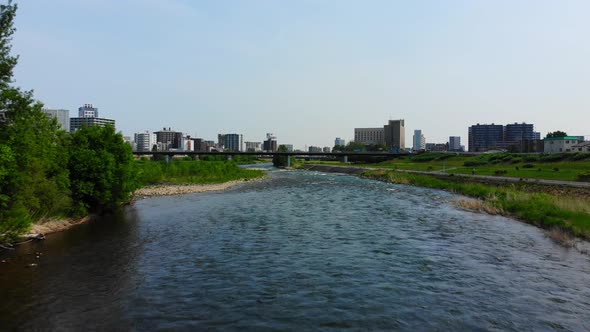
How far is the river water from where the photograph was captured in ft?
56.3

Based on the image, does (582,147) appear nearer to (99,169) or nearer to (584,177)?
(584,177)

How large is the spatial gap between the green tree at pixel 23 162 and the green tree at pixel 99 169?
130 inches

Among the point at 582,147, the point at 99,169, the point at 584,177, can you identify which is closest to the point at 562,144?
the point at 582,147

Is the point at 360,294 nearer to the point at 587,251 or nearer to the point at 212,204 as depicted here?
the point at 587,251

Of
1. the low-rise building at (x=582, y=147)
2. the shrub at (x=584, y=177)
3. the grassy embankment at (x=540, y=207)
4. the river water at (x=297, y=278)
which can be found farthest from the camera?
the low-rise building at (x=582, y=147)

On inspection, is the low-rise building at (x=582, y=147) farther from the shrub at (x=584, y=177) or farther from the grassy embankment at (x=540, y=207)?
the grassy embankment at (x=540, y=207)

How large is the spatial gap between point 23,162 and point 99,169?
522 inches

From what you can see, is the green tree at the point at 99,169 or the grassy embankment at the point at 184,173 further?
the grassy embankment at the point at 184,173

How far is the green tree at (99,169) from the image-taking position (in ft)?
140

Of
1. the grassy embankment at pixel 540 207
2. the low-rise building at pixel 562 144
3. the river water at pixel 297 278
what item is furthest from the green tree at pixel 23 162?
the low-rise building at pixel 562 144

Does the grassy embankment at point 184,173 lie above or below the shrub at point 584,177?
below

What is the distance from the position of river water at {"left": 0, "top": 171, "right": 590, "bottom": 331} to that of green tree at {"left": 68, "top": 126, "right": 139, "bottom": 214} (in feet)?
19.6

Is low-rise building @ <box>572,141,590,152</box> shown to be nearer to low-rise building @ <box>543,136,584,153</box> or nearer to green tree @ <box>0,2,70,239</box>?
low-rise building @ <box>543,136,584,153</box>

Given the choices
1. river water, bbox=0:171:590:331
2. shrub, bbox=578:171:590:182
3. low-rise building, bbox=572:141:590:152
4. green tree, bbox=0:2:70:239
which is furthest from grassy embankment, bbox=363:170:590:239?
low-rise building, bbox=572:141:590:152
